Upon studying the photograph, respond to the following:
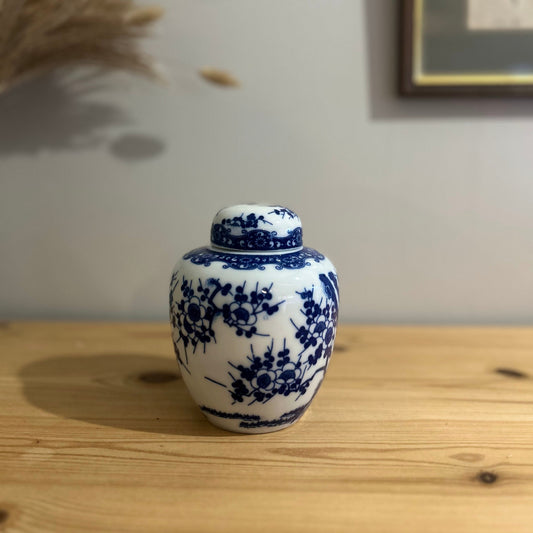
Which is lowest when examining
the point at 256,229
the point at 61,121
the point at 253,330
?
the point at 253,330

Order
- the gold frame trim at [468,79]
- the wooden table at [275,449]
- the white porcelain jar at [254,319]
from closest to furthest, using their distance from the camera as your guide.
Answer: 1. the wooden table at [275,449]
2. the white porcelain jar at [254,319]
3. the gold frame trim at [468,79]

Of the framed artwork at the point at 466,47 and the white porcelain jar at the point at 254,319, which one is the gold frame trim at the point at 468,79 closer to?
the framed artwork at the point at 466,47

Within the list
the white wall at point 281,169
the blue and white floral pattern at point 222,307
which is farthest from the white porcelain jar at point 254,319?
the white wall at point 281,169

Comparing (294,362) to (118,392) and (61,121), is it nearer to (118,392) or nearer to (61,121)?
(118,392)

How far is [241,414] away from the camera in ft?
1.98

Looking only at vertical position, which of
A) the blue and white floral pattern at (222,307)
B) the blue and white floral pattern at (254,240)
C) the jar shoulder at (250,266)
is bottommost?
the blue and white floral pattern at (222,307)

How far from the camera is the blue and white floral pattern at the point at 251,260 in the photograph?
0.57 m

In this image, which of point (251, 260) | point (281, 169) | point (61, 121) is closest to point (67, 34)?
→ point (61, 121)

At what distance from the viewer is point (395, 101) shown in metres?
0.92

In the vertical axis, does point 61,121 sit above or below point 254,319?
above

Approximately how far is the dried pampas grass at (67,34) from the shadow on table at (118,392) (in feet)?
1.50

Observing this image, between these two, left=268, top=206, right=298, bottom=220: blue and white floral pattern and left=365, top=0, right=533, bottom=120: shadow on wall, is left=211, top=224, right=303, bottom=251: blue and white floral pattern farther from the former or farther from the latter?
left=365, top=0, right=533, bottom=120: shadow on wall

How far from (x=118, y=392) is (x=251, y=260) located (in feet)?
0.95

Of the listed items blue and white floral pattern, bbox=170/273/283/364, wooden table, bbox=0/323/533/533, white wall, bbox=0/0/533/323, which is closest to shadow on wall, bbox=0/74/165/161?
white wall, bbox=0/0/533/323
